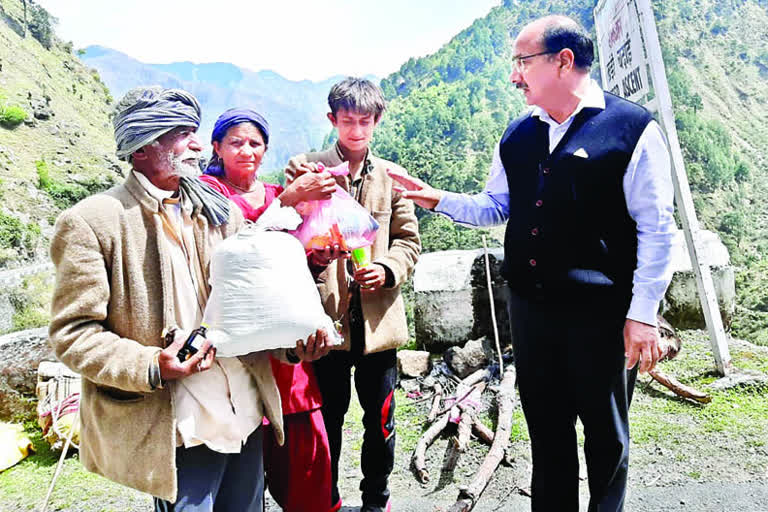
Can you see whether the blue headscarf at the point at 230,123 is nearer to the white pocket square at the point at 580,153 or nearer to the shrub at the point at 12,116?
the white pocket square at the point at 580,153

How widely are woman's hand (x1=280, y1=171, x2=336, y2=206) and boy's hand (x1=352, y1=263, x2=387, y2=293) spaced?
390mm

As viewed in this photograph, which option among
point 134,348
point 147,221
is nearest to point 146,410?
point 134,348

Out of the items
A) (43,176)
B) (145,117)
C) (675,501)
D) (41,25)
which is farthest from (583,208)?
(41,25)

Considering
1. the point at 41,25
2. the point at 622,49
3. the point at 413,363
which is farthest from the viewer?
the point at 41,25

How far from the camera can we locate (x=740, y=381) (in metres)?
3.57

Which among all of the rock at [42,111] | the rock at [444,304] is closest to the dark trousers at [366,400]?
the rock at [444,304]

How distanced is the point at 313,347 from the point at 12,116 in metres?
41.3

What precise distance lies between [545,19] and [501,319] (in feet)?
9.42

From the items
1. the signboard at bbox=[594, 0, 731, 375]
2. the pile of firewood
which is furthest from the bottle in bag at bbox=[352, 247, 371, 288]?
the signboard at bbox=[594, 0, 731, 375]

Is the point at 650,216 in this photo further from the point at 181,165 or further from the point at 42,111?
the point at 42,111

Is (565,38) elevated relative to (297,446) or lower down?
elevated

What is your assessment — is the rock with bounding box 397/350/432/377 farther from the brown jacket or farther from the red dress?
the red dress

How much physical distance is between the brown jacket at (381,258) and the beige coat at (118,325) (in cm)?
85

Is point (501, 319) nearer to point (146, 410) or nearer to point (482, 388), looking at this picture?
point (482, 388)
